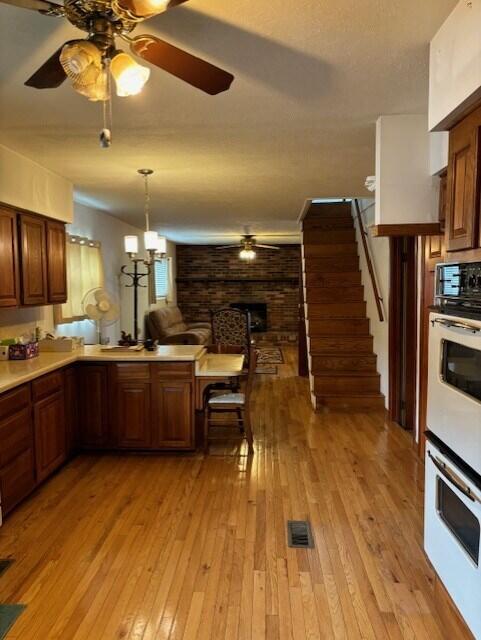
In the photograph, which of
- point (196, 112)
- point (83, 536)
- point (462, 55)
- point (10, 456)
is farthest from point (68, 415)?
point (462, 55)

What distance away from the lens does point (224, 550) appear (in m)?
2.47

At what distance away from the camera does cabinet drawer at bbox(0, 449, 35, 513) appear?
8.86ft

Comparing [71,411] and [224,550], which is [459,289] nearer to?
[224,550]

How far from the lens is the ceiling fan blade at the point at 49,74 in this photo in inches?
60.9

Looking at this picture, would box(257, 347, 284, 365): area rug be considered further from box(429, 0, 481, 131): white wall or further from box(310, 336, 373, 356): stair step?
box(429, 0, 481, 131): white wall

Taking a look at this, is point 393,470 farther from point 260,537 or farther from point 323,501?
point 260,537

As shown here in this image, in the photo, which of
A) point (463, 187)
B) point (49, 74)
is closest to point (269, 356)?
point (463, 187)

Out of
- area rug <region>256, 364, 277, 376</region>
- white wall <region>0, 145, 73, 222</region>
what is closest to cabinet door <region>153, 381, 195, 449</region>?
white wall <region>0, 145, 73, 222</region>

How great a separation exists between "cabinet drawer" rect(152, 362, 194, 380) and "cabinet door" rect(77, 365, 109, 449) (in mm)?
445

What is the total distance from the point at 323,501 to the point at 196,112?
257 centimetres

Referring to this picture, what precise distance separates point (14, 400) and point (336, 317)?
13.6ft

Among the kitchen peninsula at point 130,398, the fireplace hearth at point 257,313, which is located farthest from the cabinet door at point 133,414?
the fireplace hearth at point 257,313

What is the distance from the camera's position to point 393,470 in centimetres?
350

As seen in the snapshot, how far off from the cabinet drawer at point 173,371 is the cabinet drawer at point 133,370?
72 mm
